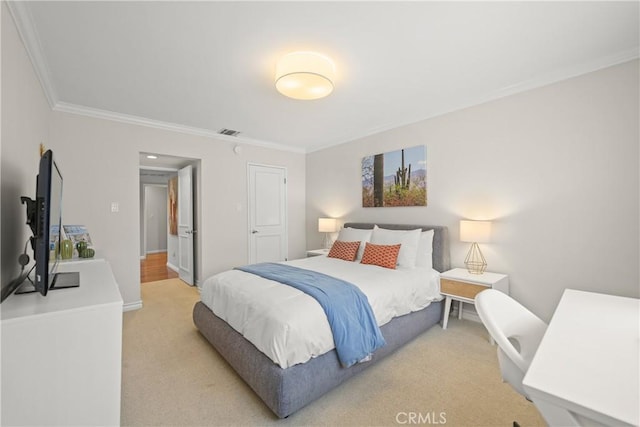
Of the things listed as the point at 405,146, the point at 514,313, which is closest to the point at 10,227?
the point at 514,313

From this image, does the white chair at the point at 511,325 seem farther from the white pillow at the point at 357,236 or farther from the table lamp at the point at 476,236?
the white pillow at the point at 357,236

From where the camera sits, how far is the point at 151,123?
12.3ft

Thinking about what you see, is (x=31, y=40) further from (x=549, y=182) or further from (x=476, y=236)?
(x=549, y=182)

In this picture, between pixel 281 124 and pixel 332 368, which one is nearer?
pixel 332 368

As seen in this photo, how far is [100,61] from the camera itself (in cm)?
233

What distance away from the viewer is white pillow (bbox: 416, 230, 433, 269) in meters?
3.22

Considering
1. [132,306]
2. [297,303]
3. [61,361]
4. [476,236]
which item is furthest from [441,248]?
[132,306]

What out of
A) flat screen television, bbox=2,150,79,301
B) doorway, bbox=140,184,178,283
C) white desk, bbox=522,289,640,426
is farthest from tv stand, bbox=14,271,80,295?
doorway, bbox=140,184,178,283

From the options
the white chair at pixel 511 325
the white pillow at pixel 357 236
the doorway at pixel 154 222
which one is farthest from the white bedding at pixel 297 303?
the doorway at pixel 154 222

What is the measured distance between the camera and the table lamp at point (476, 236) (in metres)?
2.83

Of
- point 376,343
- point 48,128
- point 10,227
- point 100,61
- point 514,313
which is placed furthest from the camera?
point 48,128

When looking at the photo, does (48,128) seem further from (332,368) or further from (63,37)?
(332,368)

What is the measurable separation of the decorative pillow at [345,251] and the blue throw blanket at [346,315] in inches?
41.8

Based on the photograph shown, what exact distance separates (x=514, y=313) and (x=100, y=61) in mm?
3469
